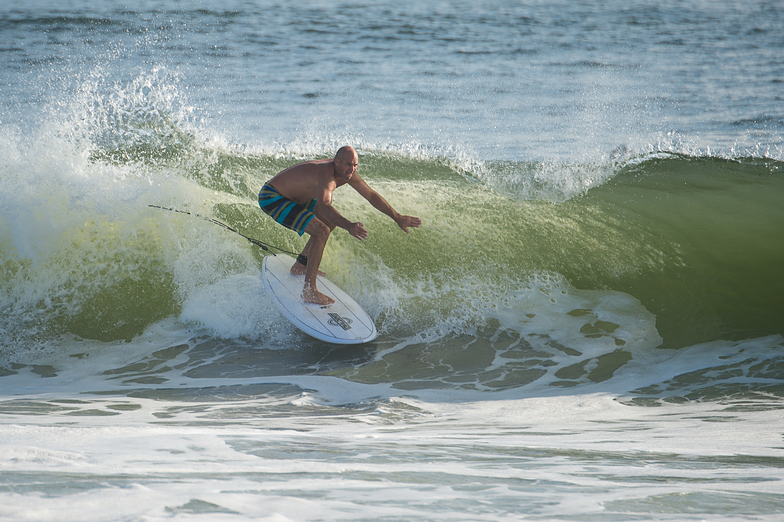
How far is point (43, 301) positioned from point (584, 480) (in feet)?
18.8

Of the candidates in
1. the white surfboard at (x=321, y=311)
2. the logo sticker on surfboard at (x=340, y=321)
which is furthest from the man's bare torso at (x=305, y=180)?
the logo sticker on surfboard at (x=340, y=321)

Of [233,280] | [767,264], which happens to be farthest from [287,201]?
[767,264]

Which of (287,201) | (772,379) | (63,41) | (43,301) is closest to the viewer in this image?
(772,379)

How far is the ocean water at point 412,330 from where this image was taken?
2559 mm

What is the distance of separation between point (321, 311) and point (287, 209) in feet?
3.28

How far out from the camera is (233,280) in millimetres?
6387

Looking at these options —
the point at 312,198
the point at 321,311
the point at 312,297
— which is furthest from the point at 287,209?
the point at 321,311

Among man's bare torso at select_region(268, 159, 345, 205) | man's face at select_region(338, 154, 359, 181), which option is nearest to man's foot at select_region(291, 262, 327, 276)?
man's bare torso at select_region(268, 159, 345, 205)

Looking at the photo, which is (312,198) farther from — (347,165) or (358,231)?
(358,231)

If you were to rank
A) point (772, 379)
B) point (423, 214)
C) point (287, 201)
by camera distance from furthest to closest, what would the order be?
point (423, 214)
point (287, 201)
point (772, 379)

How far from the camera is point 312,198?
18.0 ft

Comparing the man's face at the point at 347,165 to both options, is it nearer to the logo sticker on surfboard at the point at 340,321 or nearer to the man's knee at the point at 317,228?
the man's knee at the point at 317,228

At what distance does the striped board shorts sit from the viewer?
5523 mm

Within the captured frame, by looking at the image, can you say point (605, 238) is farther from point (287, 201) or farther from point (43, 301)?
point (43, 301)
